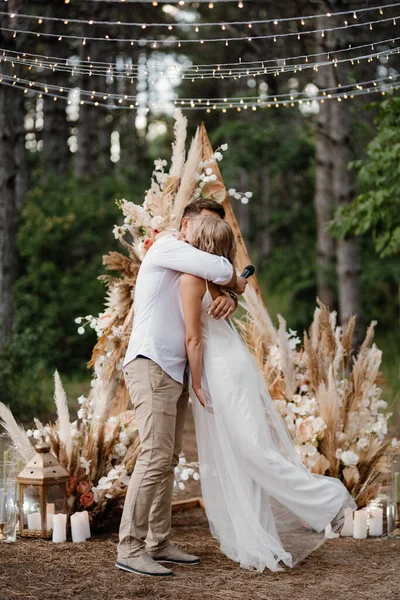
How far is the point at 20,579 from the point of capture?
14.0ft

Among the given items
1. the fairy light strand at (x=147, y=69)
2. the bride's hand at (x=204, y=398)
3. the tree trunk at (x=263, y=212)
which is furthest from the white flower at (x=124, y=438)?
the tree trunk at (x=263, y=212)

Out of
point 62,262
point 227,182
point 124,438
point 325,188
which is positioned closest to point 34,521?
point 124,438

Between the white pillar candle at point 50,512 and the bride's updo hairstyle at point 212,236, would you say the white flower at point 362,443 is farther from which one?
the white pillar candle at point 50,512

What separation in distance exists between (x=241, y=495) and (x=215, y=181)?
2.25 metres

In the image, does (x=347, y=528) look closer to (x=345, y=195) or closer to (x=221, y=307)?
(x=221, y=307)

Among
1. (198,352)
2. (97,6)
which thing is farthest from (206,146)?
(97,6)

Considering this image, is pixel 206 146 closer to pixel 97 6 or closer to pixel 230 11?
pixel 97 6

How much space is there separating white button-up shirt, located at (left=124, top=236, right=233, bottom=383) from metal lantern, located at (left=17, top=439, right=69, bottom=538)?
110cm

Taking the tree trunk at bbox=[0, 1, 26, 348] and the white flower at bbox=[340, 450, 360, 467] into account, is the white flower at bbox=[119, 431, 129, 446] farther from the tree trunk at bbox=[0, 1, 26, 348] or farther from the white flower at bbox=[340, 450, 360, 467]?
the tree trunk at bbox=[0, 1, 26, 348]

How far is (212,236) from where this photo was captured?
4461mm

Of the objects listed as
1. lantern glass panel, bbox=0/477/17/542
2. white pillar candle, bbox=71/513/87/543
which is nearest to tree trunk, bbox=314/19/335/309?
white pillar candle, bbox=71/513/87/543

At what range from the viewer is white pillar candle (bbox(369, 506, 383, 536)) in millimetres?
5320

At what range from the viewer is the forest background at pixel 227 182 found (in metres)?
7.73

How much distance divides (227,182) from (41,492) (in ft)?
36.5
